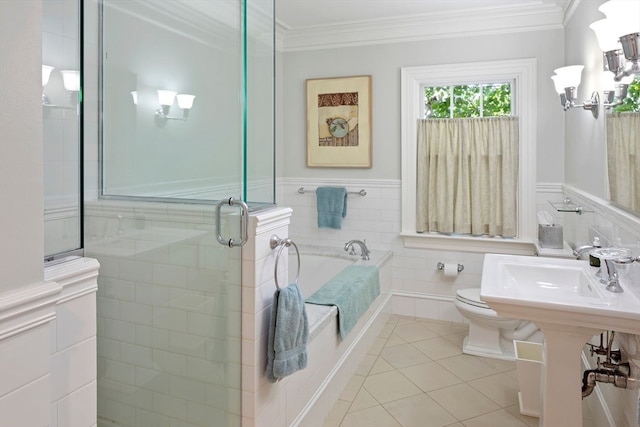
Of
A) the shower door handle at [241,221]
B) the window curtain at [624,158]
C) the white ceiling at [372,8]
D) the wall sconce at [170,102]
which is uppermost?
the white ceiling at [372,8]

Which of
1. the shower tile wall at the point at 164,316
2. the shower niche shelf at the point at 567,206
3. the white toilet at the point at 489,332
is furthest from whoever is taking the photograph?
the white toilet at the point at 489,332

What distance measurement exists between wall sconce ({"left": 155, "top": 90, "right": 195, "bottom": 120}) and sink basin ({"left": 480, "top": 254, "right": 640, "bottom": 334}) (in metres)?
1.29

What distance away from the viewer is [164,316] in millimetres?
1632

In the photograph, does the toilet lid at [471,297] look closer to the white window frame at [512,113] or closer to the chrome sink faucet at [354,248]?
the white window frame at [512,113]

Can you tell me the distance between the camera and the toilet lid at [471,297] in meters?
3.39

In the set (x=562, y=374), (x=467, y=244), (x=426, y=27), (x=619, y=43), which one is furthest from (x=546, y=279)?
(x=426, y=27)

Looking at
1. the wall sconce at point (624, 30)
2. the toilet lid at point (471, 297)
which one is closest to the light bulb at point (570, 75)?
the wall sconce at point (624, 30)

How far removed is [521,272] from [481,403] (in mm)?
932

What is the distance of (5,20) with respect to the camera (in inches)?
33.1

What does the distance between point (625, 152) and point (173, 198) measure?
1922 millimetres

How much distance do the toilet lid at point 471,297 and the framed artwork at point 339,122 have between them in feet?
4.56

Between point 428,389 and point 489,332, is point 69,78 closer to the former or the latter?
point 428,389

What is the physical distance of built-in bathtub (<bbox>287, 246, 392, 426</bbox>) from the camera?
2.37 m

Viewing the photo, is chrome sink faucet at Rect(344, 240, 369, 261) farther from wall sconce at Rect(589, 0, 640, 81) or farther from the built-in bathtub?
wall sconce at Rect(589, 0, 640, 81)
